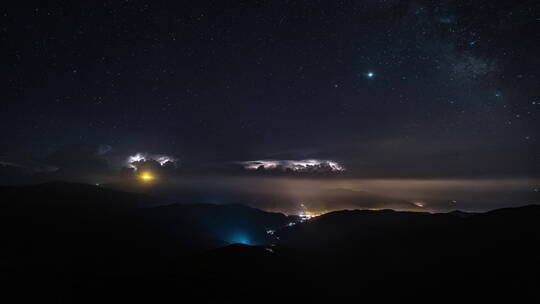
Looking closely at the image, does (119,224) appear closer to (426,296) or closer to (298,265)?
(298,265)

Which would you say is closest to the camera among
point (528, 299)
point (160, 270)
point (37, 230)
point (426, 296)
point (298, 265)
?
point (528, 299)

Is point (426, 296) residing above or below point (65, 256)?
above

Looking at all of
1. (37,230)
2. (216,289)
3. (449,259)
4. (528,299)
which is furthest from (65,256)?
(528,299)

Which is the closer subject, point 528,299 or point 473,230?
point 528,299

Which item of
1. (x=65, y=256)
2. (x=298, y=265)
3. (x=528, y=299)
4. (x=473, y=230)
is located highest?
(x=473, y=230)

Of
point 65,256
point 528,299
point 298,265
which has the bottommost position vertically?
point 65,256

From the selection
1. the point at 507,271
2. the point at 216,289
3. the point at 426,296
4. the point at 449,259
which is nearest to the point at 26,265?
the point at 216,289

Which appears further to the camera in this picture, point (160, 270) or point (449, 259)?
point (160, 270)

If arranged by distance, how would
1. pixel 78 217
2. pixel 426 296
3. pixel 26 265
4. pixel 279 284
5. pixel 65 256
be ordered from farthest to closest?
pixel 78 217 < pixel 65 256 < pixel 26 265 < pixel 279 284 < pixel 426 296

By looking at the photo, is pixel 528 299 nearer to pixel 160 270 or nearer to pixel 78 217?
pixel 160 270
